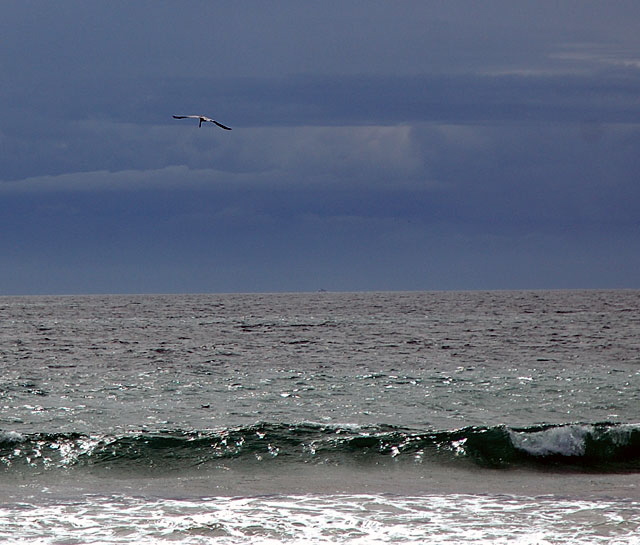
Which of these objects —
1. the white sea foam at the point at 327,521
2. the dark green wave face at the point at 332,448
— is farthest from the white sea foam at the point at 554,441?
the white sea foam at the point at 327,521

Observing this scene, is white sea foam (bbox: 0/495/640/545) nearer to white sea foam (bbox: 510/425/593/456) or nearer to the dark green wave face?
the dark green wave face

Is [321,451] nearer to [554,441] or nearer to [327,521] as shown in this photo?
[554,441]

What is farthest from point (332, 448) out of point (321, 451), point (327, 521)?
point (327, 521)

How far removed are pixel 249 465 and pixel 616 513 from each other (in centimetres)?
951

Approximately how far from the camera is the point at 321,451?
22.1m

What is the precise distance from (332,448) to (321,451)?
322 millimetres

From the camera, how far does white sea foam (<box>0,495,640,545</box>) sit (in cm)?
1380

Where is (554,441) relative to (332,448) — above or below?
above

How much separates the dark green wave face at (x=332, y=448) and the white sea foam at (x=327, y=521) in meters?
4.26

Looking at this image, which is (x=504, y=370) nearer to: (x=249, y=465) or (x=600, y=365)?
(x=600, y=365)

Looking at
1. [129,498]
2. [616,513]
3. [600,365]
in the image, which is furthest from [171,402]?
[600,365]

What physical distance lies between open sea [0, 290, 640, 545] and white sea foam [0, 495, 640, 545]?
5cm

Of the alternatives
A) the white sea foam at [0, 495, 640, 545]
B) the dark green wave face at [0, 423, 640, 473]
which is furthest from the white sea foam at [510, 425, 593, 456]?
the white sea foam at [0, 495, 640, 545]

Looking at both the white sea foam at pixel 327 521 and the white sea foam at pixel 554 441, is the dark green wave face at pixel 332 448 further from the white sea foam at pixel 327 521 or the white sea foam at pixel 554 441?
the white sea foam at pixel 327 521
